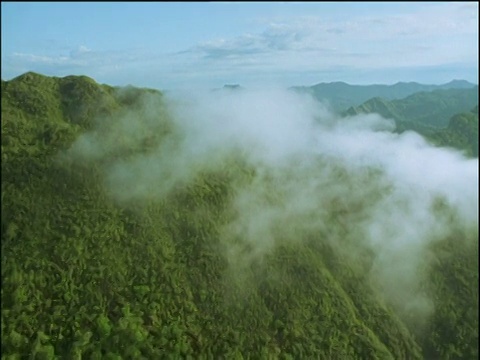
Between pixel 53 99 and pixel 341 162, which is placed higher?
pixel 53 99

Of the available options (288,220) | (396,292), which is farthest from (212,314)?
(396,292)

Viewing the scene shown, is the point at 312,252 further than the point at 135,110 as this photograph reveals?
No

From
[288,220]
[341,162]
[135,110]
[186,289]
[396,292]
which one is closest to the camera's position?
[186,289]

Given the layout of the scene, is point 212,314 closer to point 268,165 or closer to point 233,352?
point 233,352

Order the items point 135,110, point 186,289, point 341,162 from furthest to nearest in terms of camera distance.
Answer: point 341,162 < point 135,110 < point 186,289

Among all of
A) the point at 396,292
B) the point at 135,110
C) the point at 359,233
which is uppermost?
the point at 135,110

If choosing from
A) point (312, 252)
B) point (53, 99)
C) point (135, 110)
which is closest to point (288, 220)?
point (312, 252)
